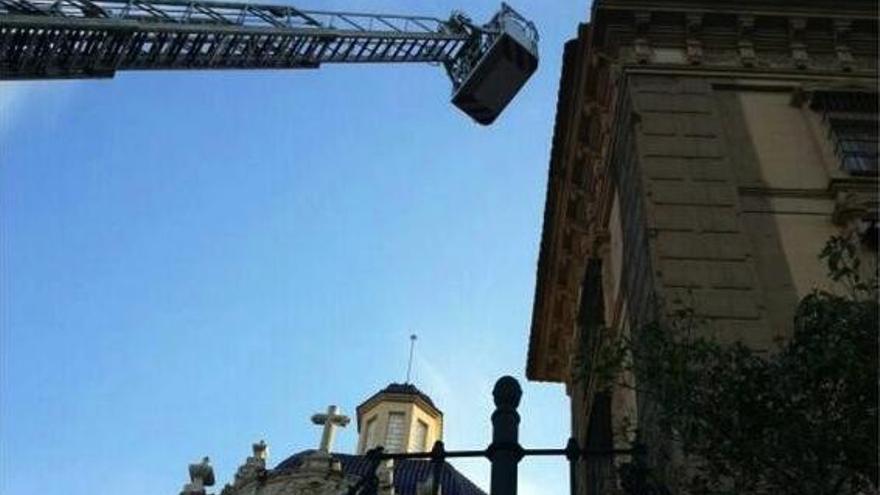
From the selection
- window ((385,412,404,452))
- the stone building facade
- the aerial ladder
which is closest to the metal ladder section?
the aerial ladder

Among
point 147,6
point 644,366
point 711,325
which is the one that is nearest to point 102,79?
point 147,6

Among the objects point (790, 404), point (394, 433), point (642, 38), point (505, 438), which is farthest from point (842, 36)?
point (394, 433)

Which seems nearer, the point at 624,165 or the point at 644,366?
the point at 644,366

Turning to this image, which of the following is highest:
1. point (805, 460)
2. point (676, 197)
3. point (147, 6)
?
point (147, 6)

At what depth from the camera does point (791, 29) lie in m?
17.6

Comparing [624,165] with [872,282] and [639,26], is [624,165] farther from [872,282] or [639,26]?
[872,282]

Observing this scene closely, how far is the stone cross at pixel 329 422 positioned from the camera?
1416 inches

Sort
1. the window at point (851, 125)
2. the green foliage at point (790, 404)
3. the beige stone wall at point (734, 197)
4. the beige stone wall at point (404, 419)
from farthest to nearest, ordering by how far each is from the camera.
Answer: the beige stone wall at point (404, 419) → the window at point (851, 125) → the beige stone wall at point (734, 197) → the green foliage at point (790, 404)

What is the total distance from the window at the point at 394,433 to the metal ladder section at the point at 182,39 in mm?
19761

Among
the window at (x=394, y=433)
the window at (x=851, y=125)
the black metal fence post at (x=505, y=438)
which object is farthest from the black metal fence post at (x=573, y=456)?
the window at (x=394, y=433)

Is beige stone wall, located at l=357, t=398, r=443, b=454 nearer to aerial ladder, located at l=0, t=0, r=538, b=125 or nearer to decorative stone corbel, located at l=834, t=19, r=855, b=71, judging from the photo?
aerial ladder, located at l=0, t=0, r=538, b=125

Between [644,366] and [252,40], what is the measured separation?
18.2 metres

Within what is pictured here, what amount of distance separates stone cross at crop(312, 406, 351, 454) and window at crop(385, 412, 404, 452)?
8.75m

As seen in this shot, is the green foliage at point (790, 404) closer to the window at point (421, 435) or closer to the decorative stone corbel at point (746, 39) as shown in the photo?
the decorative stone corbel at point (746, 39)
